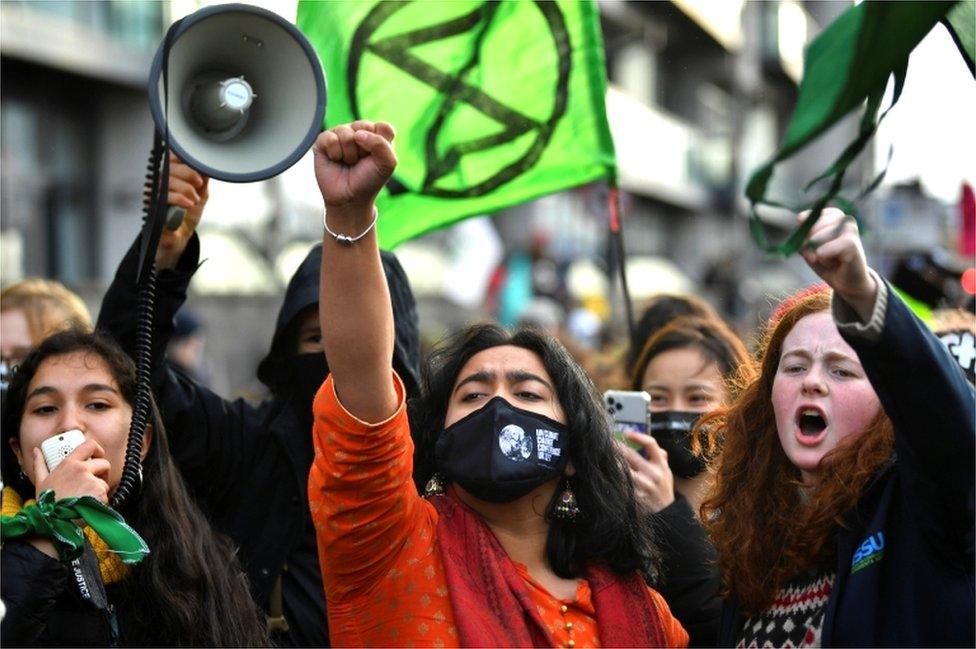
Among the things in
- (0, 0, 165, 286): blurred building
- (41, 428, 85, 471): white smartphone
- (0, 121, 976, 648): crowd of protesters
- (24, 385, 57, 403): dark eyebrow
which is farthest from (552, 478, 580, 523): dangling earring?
(0, 0, 165, 286): blurred building

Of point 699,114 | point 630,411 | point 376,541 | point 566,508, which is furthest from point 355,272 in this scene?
point 699,114

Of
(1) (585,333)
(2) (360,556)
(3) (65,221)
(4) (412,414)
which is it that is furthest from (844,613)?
(3) (65,221)

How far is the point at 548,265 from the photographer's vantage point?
16.3 m

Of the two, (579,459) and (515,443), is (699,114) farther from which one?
(515,443)

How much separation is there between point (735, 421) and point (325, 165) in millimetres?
1151

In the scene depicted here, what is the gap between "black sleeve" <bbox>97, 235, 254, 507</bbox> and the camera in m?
3.45

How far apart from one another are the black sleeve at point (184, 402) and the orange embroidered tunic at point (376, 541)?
35.9 inches

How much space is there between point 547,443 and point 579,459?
0.45 ft

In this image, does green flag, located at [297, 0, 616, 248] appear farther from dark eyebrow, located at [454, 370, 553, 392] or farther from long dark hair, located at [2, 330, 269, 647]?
dark eyebrow, located at [454, 370, 553, 392]

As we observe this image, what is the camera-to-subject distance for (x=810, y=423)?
3.01 metres

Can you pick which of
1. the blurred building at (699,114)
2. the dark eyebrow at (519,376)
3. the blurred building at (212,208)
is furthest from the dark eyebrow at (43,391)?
the blurred building at (699,114)

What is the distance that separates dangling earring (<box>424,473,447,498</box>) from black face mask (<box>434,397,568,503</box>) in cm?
14

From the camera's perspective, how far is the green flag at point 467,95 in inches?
170

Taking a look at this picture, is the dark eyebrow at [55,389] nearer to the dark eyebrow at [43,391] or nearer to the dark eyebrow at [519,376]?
the dark eyebrow at [43,391]
